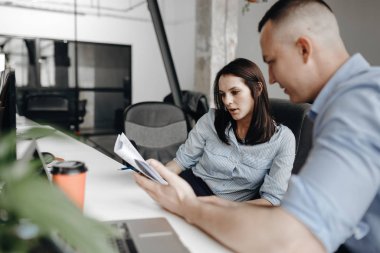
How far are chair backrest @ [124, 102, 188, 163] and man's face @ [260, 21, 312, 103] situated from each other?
1.43 meters

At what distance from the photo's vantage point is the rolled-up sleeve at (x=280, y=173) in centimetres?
151

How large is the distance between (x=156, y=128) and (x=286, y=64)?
1.52 metres

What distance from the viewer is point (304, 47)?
886 millimetres

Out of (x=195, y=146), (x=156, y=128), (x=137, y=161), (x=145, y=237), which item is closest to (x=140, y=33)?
(x=156, y=128)

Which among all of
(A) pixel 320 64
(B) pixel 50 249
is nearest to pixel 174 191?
(A) pixel 320 64

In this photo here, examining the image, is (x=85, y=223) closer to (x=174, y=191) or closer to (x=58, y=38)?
(x=174, y=191)

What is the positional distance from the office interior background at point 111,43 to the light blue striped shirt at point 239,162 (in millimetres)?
2458

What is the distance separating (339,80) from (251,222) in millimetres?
402

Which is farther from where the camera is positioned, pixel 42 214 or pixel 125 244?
pixel 125 244

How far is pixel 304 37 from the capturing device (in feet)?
2.94

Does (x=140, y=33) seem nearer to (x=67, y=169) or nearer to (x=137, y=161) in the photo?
(x=137, y=161)

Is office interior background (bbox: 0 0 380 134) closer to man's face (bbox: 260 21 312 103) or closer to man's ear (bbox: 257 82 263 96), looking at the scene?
man's ear (bbox: 257 82 263 96)

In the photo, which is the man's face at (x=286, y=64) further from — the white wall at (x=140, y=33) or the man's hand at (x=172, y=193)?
the white wall at (x=140, y=33)

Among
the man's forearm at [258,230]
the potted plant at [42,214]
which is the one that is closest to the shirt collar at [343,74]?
the man's forearm at [258,230]
